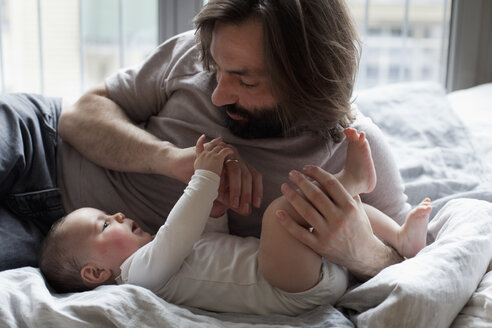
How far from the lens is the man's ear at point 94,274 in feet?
4.02

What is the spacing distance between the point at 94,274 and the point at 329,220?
0.53 meters

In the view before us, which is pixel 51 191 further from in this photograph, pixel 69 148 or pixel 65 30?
pixel 65 30

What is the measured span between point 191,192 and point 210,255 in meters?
0.15

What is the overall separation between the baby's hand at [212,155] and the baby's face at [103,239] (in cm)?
23

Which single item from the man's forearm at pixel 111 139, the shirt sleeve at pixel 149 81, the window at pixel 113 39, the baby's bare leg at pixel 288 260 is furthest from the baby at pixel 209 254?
the window at pixel 113 39

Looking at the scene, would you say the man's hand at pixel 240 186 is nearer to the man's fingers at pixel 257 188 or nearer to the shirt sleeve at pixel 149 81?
the man's fingers at pixel 257 188

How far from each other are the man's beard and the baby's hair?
17.9 inches

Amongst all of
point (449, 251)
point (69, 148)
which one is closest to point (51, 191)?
point (69, 148)

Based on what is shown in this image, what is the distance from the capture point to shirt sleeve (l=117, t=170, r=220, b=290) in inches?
45.1

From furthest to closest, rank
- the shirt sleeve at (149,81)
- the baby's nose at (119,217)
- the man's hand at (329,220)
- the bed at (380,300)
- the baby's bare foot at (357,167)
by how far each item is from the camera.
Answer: the shirt sleeve at (149,81), the baby's nose at (119,217), the baby's bare foot at (357,167), the man's hand at (329,220), the bed at (380,300)

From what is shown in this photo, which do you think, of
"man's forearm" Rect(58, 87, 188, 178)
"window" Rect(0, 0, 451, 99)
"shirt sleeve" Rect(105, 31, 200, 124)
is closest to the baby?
"man's forearm" Rect(58, 87, 188, 178)

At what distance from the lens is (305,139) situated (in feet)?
4.32

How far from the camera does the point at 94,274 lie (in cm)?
124

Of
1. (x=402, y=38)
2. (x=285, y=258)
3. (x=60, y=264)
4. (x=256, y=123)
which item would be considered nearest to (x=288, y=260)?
(x=285, y=258)
